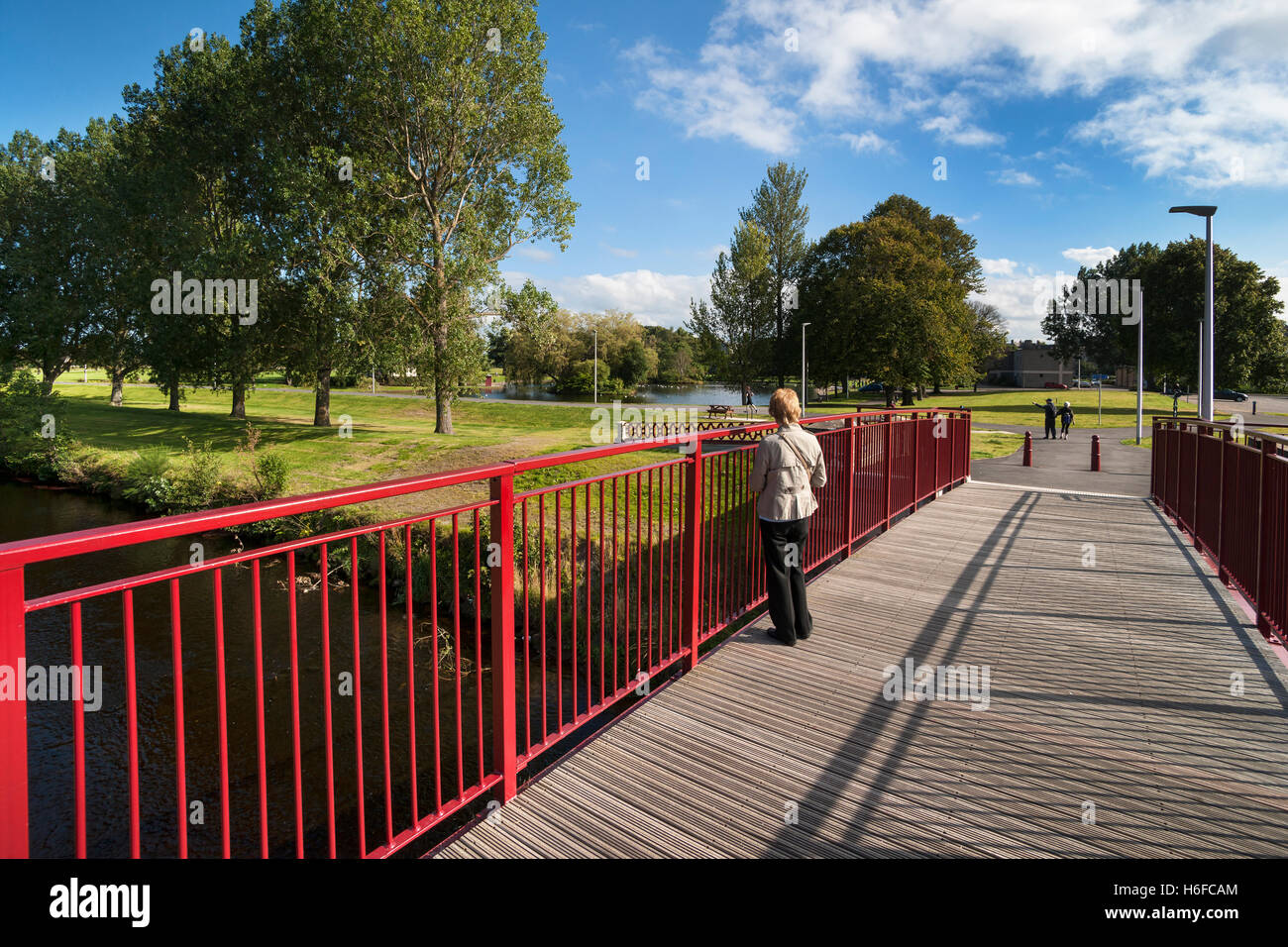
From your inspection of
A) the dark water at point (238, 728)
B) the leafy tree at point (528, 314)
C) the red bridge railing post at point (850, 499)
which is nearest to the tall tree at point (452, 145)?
the leafy tree at point (528, 314)

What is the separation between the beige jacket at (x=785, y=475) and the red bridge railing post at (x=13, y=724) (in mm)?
3796

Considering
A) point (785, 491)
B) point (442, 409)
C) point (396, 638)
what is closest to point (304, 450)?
point (442, 409)

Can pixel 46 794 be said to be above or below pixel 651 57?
below

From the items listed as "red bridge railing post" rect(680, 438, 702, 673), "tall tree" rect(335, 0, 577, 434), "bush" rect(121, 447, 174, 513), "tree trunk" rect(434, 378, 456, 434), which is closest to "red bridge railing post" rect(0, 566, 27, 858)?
"red bridge railing post" rect(680, 438, 702, 673)

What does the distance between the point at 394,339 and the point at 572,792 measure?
76.2 feet

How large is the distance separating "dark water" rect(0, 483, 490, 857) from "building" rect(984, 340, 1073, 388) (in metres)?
98.5

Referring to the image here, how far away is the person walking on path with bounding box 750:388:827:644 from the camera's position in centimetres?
470

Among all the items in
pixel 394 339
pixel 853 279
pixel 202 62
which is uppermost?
pixel 202 62

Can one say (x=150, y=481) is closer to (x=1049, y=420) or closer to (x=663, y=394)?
(x=1049, y=420)

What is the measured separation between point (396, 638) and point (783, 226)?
52.1 m

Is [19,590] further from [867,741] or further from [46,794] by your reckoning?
[46,794]

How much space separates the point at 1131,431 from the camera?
35.7 metres

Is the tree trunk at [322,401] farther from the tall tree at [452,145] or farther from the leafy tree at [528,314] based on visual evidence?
the leafy tree at [528,314]

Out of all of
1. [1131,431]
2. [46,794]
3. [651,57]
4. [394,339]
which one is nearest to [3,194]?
[394,339]
